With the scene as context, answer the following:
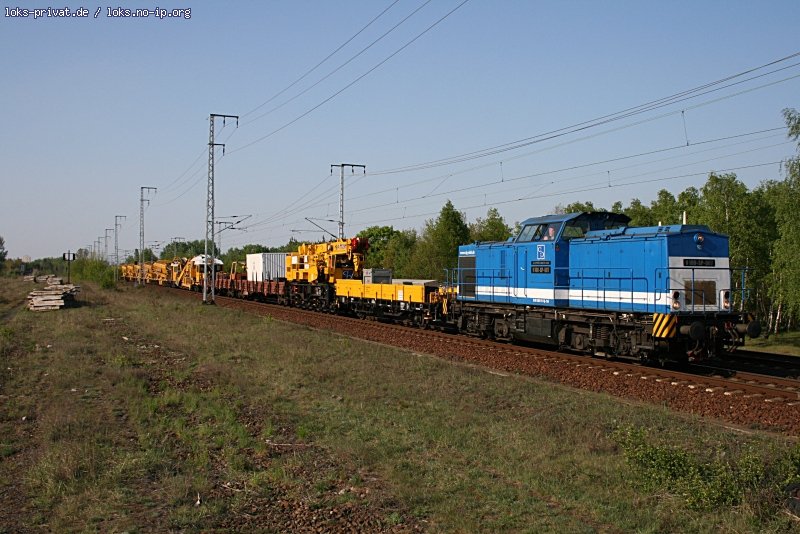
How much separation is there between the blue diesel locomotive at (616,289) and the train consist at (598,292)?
1.0 inches

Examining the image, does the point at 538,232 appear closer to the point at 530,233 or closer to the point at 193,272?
the point at 530,233

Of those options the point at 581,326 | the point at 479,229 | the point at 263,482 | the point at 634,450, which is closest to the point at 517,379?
the point at 581,326

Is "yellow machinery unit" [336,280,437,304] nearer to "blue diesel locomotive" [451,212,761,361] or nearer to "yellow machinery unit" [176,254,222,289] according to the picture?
"blue diesel locomotive" [451,212,761,361]

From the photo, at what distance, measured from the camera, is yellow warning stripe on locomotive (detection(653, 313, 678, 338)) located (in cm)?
1460

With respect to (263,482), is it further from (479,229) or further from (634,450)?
(479,229)

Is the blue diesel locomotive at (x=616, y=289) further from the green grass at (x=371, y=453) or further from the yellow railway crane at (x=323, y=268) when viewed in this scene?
the yellow railway crane at (x=323, y=268)

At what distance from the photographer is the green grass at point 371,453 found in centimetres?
629

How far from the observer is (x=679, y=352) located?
51.5 feet

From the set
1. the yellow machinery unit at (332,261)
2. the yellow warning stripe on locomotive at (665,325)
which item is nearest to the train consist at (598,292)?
the yellow warning stripe on locomotive at (665,325)

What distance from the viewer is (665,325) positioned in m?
14.6

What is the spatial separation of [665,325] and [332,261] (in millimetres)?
21886

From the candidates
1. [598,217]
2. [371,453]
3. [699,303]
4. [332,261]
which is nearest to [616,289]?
[699,303]

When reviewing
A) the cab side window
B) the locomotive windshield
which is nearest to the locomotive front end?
the locomotive windshield

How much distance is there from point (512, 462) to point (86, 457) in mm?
5313
